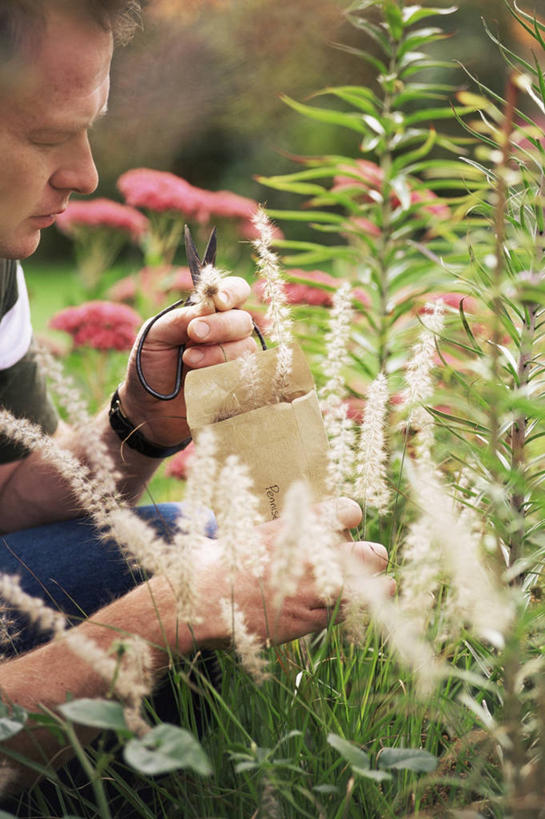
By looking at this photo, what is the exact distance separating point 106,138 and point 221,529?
5.67m

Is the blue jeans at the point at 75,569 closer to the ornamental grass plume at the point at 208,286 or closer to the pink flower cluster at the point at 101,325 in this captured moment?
the ornamental grass plume at the point at 208,286

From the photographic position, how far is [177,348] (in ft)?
2.96

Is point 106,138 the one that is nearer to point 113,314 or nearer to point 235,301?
point 113,314

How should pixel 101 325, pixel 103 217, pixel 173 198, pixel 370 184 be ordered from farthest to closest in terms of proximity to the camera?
pixel 103 217 < pixel 173 198 < pixel 101 325 < pixel 370 184

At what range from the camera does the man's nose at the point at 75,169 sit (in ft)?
2.63

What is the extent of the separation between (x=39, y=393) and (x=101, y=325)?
41cm

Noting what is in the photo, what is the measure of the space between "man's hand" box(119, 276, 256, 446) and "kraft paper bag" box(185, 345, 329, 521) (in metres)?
0.03

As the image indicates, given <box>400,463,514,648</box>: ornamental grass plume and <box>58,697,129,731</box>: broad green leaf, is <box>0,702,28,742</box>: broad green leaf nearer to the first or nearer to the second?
<box>58,697,129,731</box>: broad green leaf

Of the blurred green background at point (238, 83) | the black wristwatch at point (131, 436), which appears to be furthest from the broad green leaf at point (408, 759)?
the blurred green background at point (238, 83)

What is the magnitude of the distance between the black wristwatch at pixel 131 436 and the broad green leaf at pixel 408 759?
578mm

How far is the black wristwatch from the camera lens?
1000mm

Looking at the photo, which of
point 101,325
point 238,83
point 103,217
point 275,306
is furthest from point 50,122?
point 238,83

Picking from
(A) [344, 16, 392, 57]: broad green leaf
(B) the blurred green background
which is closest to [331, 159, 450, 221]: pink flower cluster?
(A) [344, 16, 392, 57]: broad green leaf

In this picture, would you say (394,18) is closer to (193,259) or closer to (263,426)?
(193,259)
